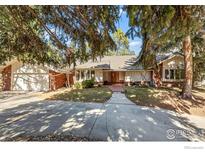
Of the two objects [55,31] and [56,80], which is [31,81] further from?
[55,31]

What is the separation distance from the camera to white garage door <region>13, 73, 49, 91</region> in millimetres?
9086

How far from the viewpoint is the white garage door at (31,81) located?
29.8ft

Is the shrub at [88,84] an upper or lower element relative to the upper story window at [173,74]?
lower

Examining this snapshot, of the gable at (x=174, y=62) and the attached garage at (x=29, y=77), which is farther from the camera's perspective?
the gable at (x=174, y=62)

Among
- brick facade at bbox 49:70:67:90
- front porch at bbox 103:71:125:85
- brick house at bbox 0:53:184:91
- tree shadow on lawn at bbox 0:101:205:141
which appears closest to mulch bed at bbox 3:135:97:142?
tree shadow on lawn at bbox 0:101:205:141

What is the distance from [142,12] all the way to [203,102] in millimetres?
5430

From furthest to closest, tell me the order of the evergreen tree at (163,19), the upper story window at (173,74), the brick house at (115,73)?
the brick house at (115,73), the upper story window at (173,74), the evergreen tree at (163,19)

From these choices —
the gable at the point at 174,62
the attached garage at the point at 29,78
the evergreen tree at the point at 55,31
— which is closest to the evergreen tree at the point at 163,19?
the evergreen tree at the point at 55,31

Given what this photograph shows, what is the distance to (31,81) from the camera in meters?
11.6

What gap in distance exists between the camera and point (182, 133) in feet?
15.0

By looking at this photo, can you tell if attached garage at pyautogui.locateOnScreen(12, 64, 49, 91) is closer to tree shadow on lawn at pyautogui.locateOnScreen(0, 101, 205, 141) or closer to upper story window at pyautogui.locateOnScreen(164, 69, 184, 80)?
tree shadow on lawn at pyautogui.locateOnScreen(0, 101, 205, 141)

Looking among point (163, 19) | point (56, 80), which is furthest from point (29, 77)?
point (163, 19)

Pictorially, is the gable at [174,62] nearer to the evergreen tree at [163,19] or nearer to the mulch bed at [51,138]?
the mulch bed at [51,138]
